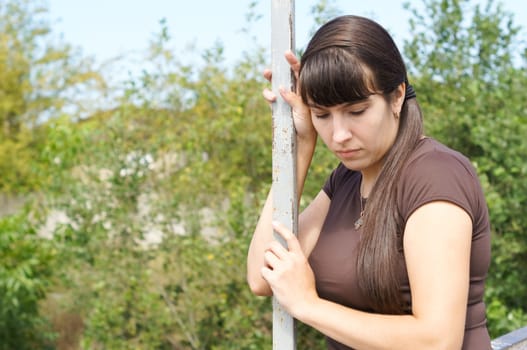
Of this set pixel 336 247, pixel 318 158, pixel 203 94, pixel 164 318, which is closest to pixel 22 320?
pixel 164 318

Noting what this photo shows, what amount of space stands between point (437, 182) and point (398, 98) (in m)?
0.28

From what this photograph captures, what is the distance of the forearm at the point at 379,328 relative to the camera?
162 cm

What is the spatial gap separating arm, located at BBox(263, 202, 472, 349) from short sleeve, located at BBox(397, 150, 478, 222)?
20 millimetres

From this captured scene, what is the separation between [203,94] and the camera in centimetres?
680

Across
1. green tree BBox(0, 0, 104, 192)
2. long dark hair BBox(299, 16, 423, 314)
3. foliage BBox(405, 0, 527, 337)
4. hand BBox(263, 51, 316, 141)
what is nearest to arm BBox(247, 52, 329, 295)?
hand BBox(263, 51, 316, 141)

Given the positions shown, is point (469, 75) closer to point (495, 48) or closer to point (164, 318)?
point (495, 48)

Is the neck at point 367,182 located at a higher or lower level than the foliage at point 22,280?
higher

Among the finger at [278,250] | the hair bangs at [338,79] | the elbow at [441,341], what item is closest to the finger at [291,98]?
the hair bangs at [338,79]

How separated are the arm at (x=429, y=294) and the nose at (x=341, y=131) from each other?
0.81ft

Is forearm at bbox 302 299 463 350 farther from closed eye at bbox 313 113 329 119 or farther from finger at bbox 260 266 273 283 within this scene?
closed eye at bbox 313 113 329 119

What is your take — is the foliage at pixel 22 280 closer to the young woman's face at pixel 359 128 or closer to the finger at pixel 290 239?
the finger at pixel 290 239

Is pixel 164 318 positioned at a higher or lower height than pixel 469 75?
lower

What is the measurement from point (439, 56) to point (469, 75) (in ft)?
0.90

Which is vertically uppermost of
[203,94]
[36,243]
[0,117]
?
[203,94]
